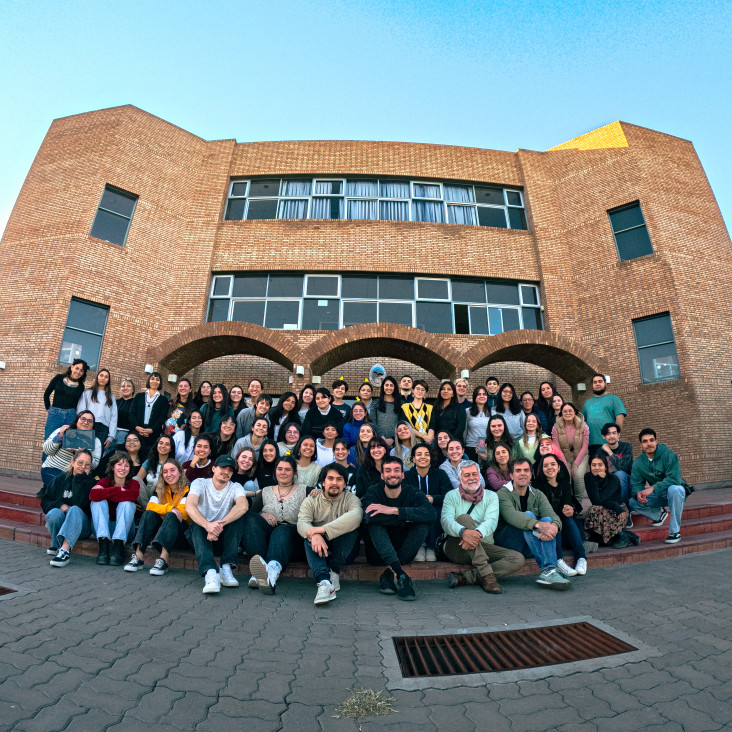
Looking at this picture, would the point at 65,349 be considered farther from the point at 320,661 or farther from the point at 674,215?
the point at 674,215

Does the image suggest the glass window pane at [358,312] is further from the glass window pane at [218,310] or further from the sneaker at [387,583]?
the sneaker at [387,583]

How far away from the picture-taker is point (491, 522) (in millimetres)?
4777

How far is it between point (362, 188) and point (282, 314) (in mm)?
4736

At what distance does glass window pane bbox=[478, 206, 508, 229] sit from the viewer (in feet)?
46.2

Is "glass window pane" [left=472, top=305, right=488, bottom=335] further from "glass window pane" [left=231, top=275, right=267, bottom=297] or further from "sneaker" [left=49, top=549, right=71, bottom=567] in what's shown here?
"sneaker" [left=49, top=549, right=71, bottom=567]

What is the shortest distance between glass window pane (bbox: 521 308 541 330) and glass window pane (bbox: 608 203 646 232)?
324 cm

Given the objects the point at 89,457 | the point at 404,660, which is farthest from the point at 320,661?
the point at 89,457

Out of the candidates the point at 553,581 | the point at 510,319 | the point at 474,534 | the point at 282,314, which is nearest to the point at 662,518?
the point at 553,581

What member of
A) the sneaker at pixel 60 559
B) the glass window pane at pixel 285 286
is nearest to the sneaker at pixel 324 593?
the sneaker at pixel 60 559

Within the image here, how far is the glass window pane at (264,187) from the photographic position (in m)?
14.2

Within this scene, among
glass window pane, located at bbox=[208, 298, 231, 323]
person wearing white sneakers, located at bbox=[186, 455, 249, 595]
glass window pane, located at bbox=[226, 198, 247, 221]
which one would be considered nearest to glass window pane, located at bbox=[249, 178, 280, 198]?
glass window pane, located at bbox=[226, 198, 247, 221]

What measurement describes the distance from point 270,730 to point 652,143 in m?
16.8

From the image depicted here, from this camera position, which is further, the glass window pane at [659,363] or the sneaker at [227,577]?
the glass window pane at [659,363]

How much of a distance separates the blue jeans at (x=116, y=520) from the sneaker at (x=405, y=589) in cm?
297
